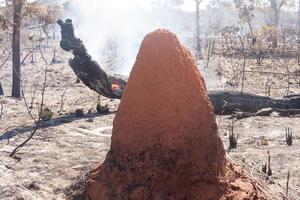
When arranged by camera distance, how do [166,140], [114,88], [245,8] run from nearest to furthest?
[166,140] → [114,88] → [245,8]

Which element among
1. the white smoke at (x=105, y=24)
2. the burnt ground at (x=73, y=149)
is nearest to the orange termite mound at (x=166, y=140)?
the burnt ground at (x=73, y=149)

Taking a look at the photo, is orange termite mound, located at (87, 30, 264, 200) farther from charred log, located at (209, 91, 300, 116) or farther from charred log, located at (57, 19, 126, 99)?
charred log, located at (57, 19, 126, 99)

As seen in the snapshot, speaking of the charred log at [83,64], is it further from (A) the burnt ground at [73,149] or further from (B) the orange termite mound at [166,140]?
(B) the orange termite mound at [166,140]

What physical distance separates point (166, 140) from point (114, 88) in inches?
255

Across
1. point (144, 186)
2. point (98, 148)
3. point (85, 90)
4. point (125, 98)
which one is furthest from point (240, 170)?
point (85, 90)

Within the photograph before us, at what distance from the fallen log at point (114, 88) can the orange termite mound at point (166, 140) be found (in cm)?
520

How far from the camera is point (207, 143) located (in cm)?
343

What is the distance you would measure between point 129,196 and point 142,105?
26.1 inches

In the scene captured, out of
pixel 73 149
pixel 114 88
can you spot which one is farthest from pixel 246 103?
pixel 73 149

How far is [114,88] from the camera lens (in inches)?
385

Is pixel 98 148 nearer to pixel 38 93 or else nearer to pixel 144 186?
pixel 144 186

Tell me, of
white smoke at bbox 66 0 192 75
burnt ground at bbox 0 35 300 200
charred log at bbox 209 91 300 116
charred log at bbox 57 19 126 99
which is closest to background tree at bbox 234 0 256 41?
white smoke at bbox 66 0 192 75

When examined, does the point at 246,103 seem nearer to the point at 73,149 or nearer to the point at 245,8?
the point at 73,149

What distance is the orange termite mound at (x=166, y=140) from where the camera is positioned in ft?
11.0
